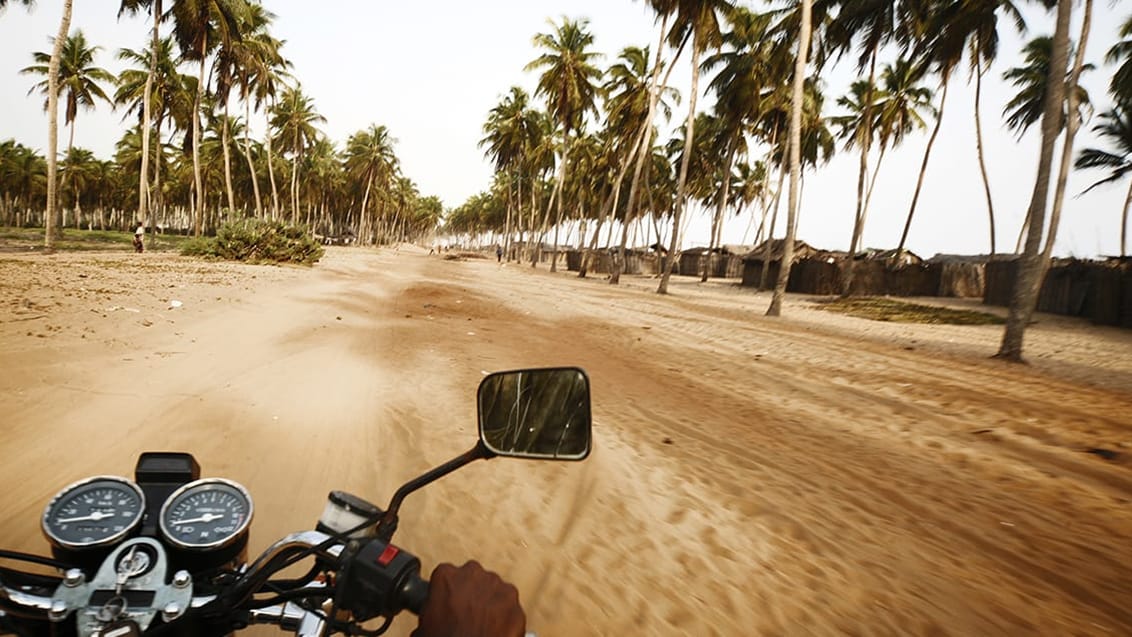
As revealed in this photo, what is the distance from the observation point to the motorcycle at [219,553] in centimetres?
99

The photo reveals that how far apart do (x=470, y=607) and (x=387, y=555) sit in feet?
0.68

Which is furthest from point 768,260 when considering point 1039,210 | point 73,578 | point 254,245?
point 73,578

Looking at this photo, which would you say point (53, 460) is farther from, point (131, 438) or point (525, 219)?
point (525, 219)

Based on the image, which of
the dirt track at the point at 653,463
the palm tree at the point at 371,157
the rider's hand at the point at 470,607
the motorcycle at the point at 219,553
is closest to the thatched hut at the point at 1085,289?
the dirt track at the point at 653,463

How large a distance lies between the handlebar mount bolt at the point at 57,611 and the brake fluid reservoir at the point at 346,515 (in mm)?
451

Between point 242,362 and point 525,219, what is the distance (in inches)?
3865

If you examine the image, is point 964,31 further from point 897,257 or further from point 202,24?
point 202,24

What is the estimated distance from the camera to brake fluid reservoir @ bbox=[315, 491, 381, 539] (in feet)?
3.95

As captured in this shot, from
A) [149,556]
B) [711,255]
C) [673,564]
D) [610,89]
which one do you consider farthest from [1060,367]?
[711,255]

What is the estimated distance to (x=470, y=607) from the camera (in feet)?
2.99

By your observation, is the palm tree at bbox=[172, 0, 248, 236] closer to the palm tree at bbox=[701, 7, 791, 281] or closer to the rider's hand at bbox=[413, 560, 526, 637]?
the palm tree at bbox=[701, 7, 791, 281]

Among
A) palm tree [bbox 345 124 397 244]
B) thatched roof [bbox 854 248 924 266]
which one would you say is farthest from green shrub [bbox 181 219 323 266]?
palm tree [bbox 345 124 397 244]

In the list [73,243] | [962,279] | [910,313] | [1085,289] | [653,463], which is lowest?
[653,463]

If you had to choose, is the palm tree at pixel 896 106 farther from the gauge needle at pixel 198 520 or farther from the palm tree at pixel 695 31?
the gauge needle at pixel 198 520
